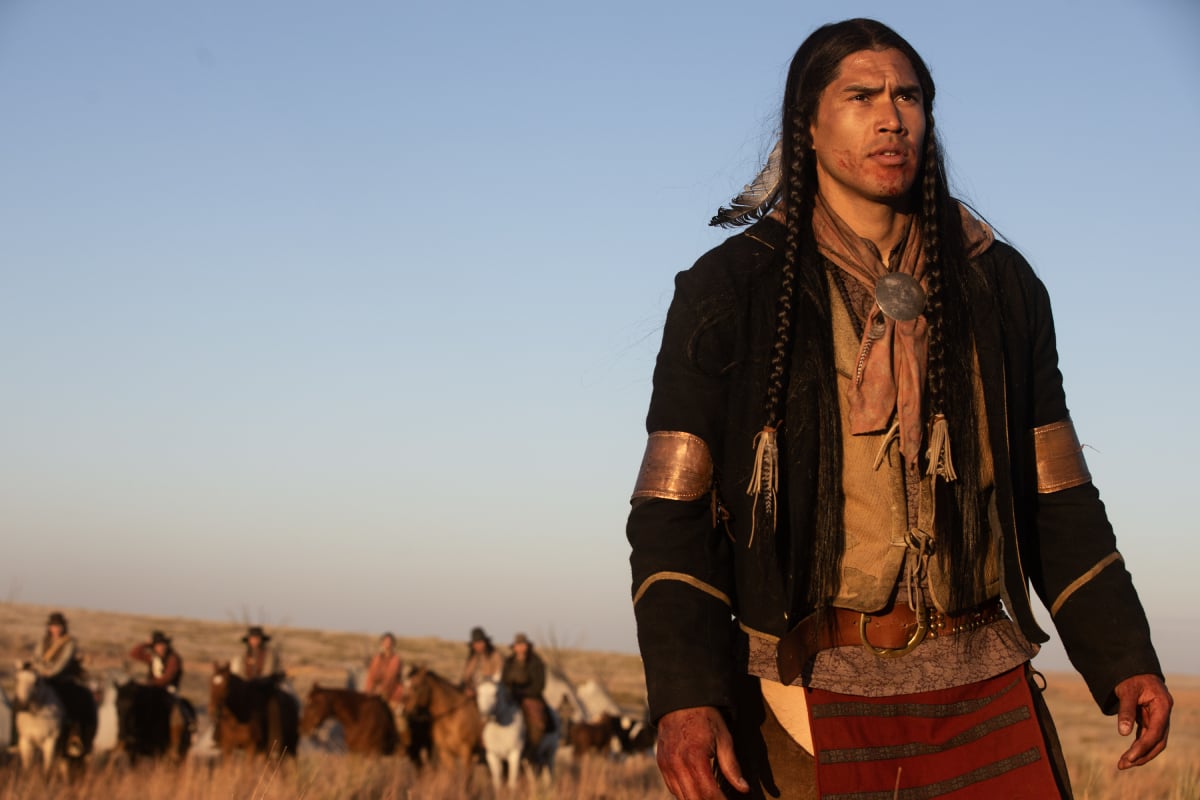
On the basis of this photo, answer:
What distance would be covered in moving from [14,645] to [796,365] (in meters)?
35.5

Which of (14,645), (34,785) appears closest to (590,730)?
(34,785)

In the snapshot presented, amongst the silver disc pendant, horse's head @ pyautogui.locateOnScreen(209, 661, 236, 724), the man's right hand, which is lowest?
horse's head @ pyautogui.locateOnScreen(209, 661, 236, 724)

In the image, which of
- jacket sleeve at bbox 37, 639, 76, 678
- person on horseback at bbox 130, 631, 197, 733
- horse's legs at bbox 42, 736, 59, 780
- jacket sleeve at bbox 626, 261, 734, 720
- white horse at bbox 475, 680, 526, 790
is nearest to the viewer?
jacket sleeve at bbox 626, 261, 734, 720

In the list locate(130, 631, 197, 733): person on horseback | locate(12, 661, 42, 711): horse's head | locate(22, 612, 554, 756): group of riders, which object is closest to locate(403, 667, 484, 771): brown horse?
locate(22, 612, 554, 756): group of riders

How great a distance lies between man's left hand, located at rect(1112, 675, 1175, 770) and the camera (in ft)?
A: 9.87

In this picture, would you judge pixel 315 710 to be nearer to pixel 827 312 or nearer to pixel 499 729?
pixel 499 729

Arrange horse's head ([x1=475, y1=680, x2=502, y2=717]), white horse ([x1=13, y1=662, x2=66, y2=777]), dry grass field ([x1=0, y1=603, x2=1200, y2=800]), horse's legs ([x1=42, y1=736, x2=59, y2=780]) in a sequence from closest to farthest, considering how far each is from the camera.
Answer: dry grass field ([x1=0, y1=603, x2=1200, y2=800]) → horse's legs ([x1=42, y1=736, x2=59, y2=780]) → white horse ([x1=13, y1=662, x2=66, y2=777]) → horse's head ([x1=475, y1=680, x2=502, y2=717])

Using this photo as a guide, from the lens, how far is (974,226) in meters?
3.39

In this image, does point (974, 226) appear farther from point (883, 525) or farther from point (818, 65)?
point (883, 525)

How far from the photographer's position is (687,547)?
9.78 feet

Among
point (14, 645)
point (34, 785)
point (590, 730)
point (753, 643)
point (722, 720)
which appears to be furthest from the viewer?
point (14, 645)

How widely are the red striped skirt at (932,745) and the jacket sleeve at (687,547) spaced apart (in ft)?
0.81

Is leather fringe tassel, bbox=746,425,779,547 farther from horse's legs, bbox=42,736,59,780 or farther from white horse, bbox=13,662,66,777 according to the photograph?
white horse, bbox=13,662,66,777

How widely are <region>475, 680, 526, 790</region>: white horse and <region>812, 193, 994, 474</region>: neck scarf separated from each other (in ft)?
51.8
